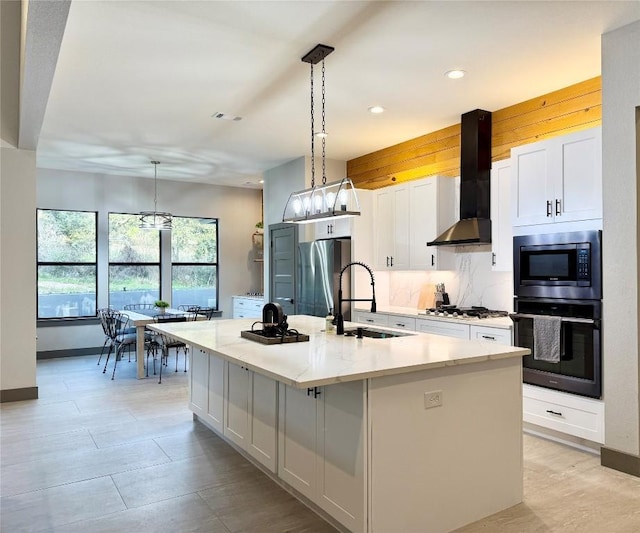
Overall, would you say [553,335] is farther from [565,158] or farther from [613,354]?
[565,158]

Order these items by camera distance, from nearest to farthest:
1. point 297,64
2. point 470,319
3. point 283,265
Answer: point 297,64 < point 470,319 < point 283,265

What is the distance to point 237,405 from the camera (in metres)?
3.33

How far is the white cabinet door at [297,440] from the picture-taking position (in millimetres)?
2549

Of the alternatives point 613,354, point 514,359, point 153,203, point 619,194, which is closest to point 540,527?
point 514,359

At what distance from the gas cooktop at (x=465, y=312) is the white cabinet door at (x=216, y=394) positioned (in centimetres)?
218

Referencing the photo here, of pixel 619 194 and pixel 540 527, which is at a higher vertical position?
pixel 619 194

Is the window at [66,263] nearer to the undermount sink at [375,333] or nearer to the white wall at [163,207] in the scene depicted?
the white wall at [163,207]

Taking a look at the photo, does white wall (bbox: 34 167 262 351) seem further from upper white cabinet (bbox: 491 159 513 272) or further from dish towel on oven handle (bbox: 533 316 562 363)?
dish towel on oven handle (bbox: 533 316 562 363)

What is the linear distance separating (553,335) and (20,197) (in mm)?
5151

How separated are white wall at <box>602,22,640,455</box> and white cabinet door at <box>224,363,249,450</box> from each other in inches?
95.2

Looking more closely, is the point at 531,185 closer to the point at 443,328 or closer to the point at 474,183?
the point at 474,183

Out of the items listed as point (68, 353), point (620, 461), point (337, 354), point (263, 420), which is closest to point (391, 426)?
point (337, 354)

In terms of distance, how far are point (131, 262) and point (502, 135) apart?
5.94 m

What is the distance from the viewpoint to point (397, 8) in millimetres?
2865
